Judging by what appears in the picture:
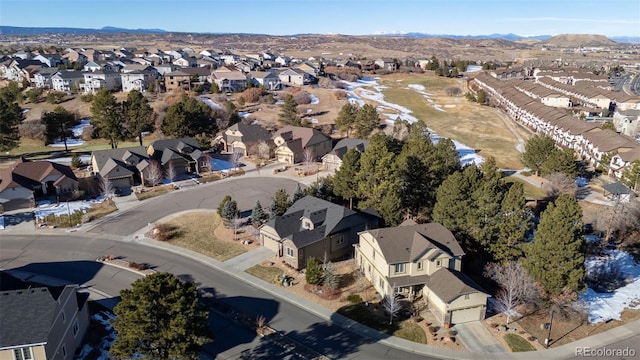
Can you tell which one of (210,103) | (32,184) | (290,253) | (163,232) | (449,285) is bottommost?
(163,232)

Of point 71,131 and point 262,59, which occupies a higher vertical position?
point 262,59

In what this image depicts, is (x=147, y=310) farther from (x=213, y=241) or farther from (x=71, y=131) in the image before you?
(x=71, y=131)

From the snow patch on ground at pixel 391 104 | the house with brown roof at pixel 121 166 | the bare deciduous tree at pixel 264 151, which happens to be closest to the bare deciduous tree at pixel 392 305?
the house with brown roof at pixel 121 166

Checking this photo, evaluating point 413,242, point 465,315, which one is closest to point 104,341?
point 413,242

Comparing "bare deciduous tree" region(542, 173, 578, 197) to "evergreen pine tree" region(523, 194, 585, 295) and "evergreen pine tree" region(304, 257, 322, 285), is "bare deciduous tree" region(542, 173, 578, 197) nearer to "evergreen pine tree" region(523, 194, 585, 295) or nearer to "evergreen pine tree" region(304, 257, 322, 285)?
"evergreen pine tree" region(523, 194, 585, 295)

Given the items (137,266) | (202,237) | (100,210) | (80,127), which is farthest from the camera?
(80,127)

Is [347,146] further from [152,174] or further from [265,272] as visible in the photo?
[265,272]

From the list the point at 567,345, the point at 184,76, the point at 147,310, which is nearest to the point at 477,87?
the point at 184,76
